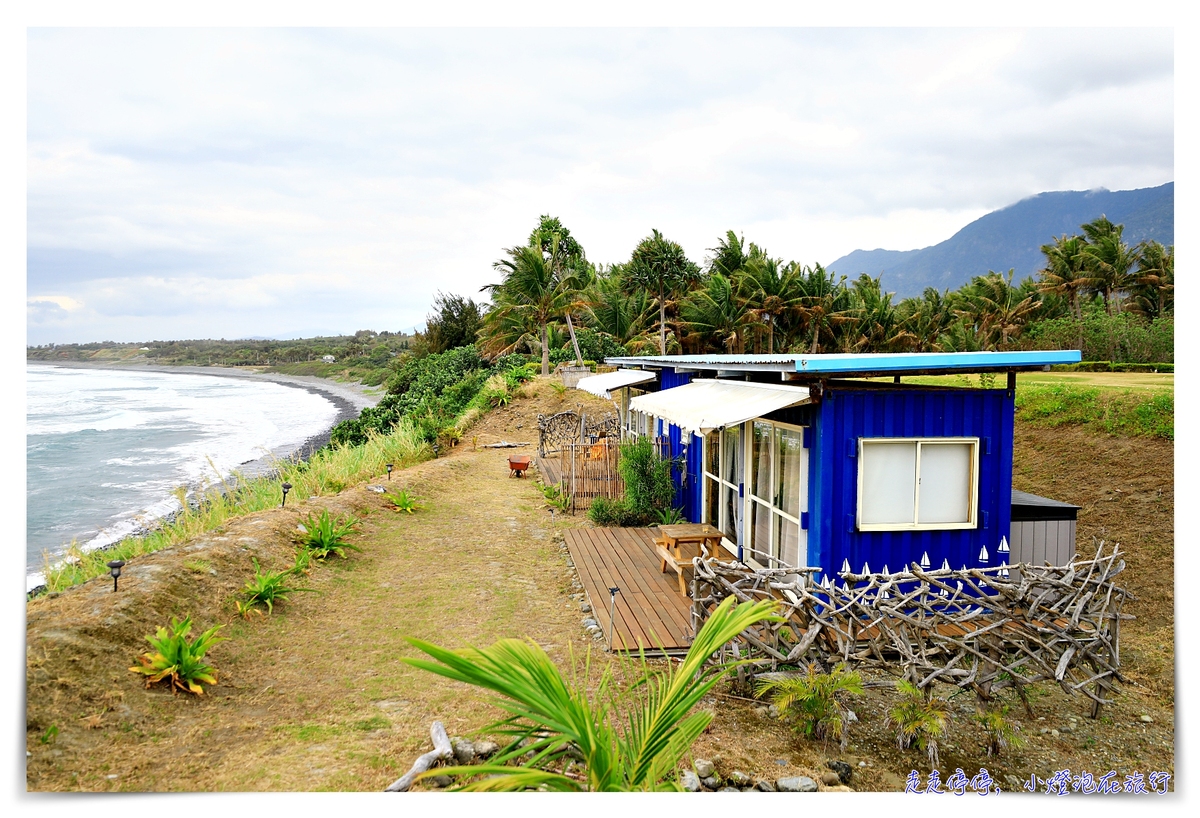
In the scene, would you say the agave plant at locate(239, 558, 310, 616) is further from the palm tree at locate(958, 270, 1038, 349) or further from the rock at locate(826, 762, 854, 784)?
the palm tree at locate(958, 270, 1038, 349)

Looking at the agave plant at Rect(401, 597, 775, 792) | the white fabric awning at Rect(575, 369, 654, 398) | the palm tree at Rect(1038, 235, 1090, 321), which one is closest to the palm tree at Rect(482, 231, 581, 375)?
the white fabric awning at Rect(575, 369, 654, 398)

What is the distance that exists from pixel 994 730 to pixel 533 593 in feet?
14.2

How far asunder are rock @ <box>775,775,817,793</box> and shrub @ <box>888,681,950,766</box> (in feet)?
2.39

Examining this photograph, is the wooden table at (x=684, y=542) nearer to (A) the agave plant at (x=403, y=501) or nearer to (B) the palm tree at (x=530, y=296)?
(A) the agave plant at (x=403, y=501)

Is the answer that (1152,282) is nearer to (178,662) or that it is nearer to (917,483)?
(917,483)

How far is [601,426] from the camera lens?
1739 cm

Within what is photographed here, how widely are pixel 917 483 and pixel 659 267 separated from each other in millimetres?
24962

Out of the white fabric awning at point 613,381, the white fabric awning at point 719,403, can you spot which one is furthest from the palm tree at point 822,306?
the white fabric awning at point 719,403

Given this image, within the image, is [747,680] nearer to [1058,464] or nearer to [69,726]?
[69,726]

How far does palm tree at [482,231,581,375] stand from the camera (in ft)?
90.6

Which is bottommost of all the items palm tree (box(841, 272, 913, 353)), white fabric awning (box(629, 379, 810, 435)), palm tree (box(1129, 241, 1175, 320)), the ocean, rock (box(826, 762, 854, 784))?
the ocean

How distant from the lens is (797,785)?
3736mm

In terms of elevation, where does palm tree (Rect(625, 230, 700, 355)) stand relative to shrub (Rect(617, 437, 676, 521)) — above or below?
above

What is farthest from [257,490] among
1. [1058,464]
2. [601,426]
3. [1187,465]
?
[1058,464]
